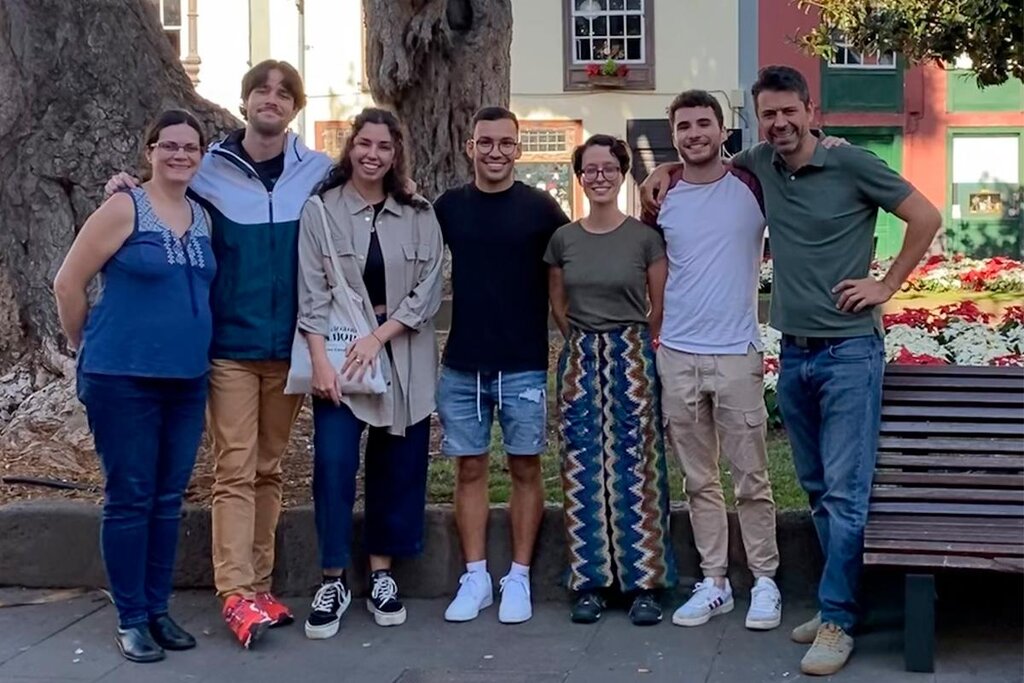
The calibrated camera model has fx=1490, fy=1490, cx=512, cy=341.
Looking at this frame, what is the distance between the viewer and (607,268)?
5605 millimetres

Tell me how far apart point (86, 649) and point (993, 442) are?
3.52 metres

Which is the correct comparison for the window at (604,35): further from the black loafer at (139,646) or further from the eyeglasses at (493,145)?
the black loafer at (139,646)

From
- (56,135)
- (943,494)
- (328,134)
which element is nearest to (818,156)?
(943,494)

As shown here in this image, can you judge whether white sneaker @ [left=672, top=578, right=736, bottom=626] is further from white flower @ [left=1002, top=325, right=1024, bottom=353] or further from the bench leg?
white flower @ [left=1002, top=325, right=1024, bottom=353]

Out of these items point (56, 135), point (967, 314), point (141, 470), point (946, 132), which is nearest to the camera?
point (141, 470)

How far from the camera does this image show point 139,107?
25.9 feet

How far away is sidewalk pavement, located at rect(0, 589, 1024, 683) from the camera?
5211 mm

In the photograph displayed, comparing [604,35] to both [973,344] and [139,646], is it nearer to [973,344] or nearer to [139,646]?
[973,344]

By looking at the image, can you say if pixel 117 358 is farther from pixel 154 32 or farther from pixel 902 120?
pixel 902 120

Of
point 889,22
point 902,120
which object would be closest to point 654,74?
point 902,120

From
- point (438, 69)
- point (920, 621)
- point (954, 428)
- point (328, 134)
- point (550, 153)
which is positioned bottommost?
point (920, 621)

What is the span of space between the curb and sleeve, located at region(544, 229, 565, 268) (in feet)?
3.58

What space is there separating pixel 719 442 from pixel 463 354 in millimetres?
1042

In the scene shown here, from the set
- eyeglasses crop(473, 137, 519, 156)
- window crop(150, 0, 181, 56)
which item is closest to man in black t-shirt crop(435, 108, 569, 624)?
eyeglasses crop(473, 137, 519, 156)
